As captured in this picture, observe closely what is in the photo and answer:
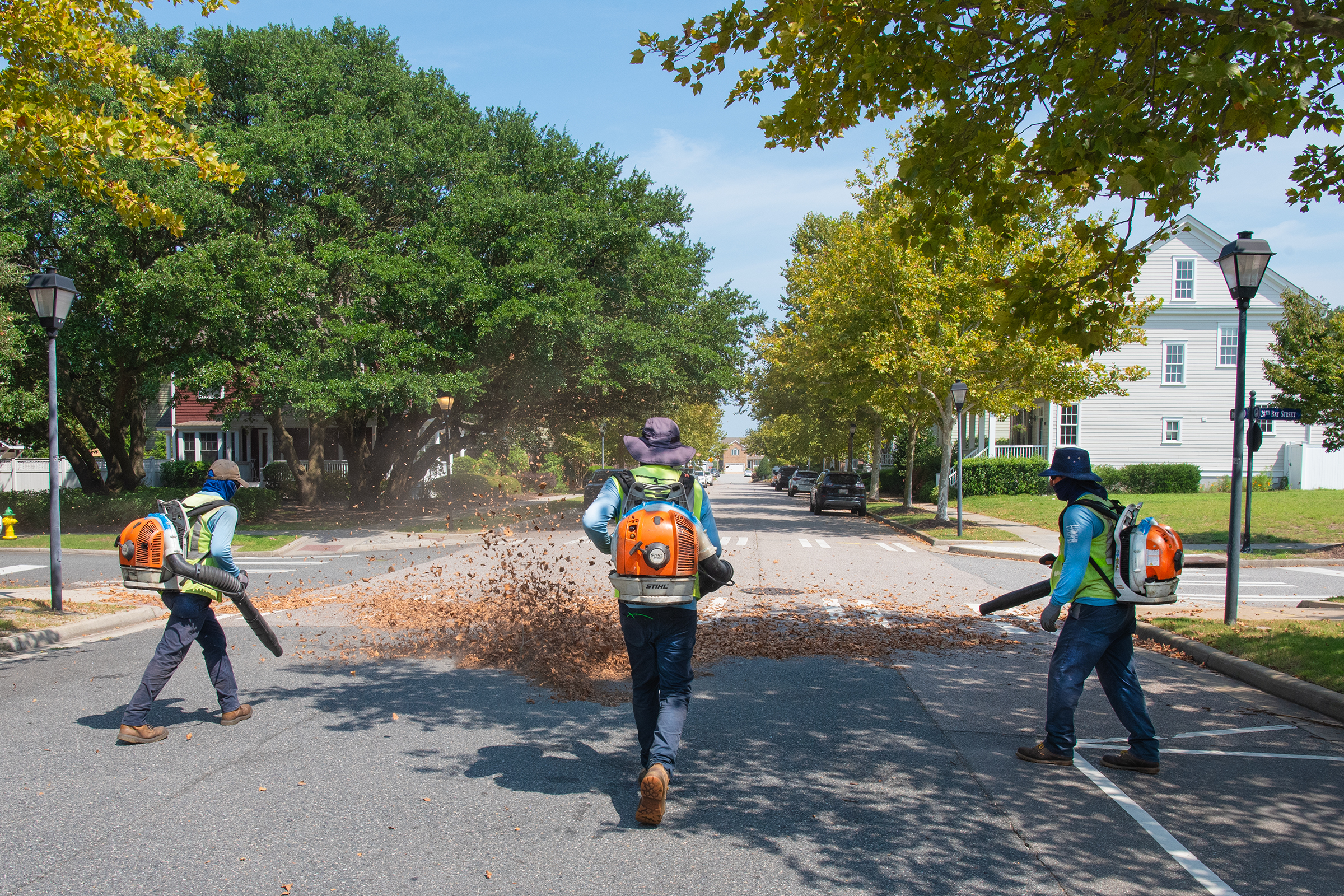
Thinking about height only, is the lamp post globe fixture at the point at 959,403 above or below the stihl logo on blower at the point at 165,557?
above

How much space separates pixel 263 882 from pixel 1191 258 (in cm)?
4121

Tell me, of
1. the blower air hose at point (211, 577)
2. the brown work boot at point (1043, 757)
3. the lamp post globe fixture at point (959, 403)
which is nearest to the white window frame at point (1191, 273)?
the lamp post globe fixture at point (959, 403)

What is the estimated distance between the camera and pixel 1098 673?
4969mm

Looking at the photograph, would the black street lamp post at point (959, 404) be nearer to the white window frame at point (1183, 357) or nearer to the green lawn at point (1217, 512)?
the green lawn at point (1217, 512)

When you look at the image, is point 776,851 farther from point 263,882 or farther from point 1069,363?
point 1069,363

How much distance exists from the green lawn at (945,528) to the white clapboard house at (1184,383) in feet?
32.1

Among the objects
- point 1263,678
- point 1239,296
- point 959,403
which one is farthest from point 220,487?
point 959,403

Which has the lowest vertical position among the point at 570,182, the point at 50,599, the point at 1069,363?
the point at 50,599

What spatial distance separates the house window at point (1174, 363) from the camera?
3616 centimetres

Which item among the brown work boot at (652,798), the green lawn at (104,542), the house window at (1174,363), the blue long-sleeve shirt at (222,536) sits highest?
the house window at (1174,363)

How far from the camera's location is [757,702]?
20.9 ft

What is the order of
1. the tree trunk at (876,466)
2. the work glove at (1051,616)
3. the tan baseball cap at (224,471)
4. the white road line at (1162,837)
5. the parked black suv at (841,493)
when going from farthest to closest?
the tree trunk at (876,466) < the parked black suv at (841,493) < the tan baseball cap at (224,471) < the work glove at (1051,616) < the white road line at (1162,837)

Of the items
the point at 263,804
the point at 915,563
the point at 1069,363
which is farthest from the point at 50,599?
the point at 1069,363

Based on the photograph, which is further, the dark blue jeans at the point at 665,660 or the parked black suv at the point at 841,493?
the parked black suv at the point at 841,493
